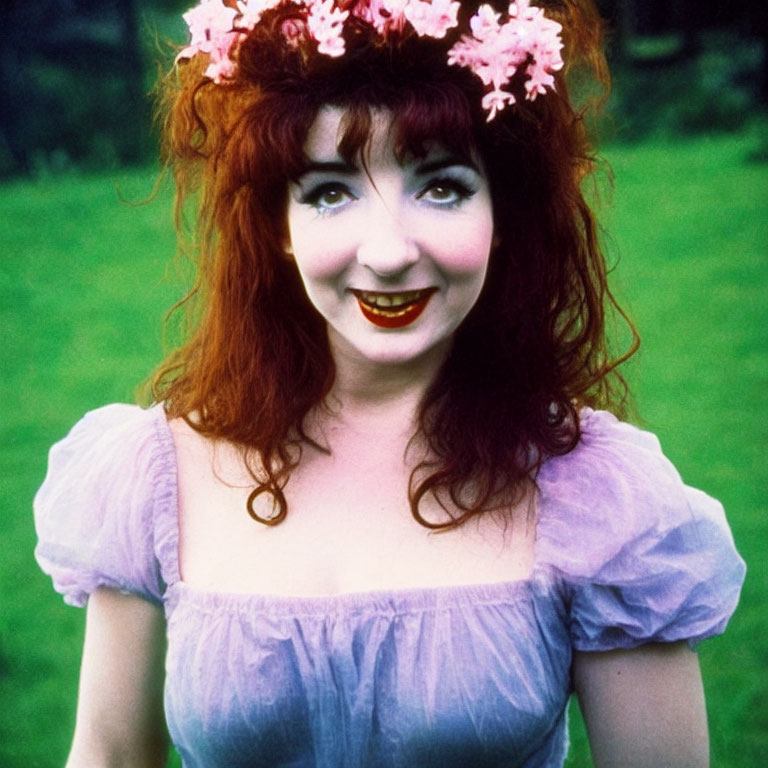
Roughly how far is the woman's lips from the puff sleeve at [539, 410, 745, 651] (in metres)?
0.24

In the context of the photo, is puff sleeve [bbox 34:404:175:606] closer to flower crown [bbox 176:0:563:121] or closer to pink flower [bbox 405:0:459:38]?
flower crown [bbox 176:0:563:121]

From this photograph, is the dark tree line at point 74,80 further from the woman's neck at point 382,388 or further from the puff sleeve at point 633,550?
the puff sleeve at point 633,550

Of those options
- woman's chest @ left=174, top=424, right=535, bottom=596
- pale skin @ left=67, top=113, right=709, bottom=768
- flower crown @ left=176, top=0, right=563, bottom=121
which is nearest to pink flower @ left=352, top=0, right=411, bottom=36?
flower crown @ left=176, top=0, right=563, bottom=121

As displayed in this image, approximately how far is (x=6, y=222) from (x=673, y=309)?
2885mm

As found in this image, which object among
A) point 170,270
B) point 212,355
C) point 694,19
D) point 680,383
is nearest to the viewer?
point 212,355

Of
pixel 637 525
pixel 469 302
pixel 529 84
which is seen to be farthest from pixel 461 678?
pixel 529 84

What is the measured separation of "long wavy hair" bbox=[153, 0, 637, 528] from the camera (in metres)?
1.36

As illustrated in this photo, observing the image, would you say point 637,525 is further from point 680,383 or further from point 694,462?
point 680,383

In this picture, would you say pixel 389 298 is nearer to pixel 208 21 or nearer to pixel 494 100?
pixel 494 100

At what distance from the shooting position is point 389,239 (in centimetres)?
134

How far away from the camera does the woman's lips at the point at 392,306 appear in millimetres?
1378

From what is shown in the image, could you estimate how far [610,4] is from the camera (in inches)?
275

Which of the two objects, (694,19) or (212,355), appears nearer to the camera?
(212,355)

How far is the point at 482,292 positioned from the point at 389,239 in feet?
0.71
